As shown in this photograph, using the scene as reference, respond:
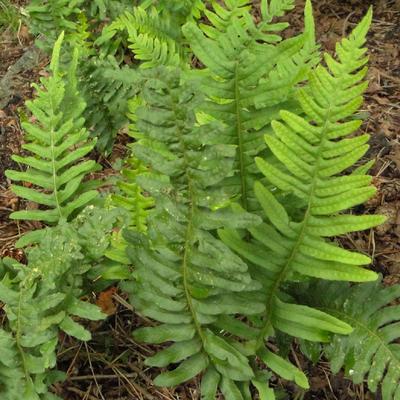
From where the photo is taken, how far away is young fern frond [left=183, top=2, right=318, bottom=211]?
2037 millimetres

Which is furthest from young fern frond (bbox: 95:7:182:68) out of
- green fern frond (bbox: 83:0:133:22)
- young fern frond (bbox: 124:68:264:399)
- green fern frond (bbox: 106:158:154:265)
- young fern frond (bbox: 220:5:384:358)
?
young fern frond (bbox: 220:5:384:358)

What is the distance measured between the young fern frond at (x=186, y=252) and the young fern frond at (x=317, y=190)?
0.48 feet

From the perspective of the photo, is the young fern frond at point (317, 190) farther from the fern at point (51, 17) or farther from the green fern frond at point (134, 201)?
the fern at point (51, 17)

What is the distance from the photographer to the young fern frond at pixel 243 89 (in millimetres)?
2037

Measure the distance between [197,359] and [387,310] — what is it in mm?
662

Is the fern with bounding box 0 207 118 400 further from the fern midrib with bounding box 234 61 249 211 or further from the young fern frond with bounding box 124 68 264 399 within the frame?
the fern midrib with bounding box 234 61 249 211

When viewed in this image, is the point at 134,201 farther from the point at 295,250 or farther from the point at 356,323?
the point at 356,323

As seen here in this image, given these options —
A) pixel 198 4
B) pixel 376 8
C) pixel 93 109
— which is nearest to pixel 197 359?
pixel 93 109

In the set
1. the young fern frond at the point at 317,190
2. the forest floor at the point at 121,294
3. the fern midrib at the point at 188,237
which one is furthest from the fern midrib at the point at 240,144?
the forest floor at the point at 121,294

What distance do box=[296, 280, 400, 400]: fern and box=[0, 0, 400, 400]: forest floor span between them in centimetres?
43

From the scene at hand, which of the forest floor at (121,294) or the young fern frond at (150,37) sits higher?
the young fern frond at (150,37)

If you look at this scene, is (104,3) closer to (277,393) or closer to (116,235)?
(116,235)

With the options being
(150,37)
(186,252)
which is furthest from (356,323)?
(150,37)

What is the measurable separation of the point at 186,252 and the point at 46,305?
0.48 m
